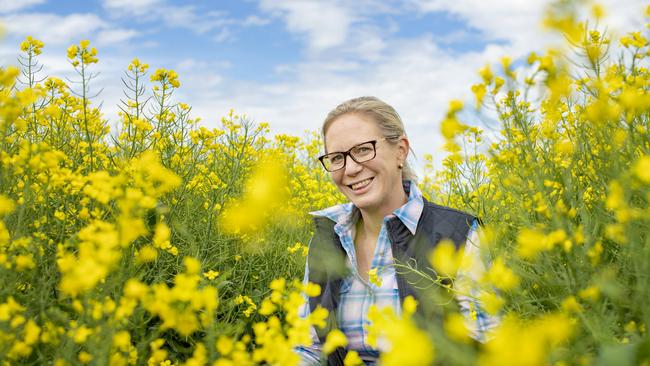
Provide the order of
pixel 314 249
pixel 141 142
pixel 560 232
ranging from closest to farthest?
pixel 560 232
pixel 314 249
pixel 141 142

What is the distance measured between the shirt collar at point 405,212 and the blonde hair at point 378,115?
0.50ft

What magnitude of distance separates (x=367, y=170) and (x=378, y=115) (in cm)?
27

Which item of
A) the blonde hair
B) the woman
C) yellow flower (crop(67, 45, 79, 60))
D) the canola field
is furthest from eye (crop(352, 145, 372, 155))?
yellow flower (crop(67, 45, 79, 60))

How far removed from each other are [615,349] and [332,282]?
1.50 m

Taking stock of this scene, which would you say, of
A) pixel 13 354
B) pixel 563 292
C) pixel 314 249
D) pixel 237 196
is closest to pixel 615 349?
pixel 563 292

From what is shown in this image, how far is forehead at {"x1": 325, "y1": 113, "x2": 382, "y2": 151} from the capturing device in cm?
249

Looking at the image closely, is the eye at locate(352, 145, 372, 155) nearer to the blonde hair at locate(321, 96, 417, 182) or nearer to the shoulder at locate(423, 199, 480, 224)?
the blonde hair at locate(321, 96, 417, 182)

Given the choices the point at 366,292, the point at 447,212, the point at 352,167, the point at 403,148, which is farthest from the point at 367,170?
the point at 366,292

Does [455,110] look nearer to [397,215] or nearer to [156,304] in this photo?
[156,304]

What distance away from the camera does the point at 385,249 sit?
247cm

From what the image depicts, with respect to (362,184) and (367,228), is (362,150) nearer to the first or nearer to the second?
(362,184)

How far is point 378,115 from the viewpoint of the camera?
2.57 m

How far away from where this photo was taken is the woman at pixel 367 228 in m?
2.35

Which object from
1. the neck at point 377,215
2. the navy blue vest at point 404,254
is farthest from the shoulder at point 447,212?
the neck at point 377,215
